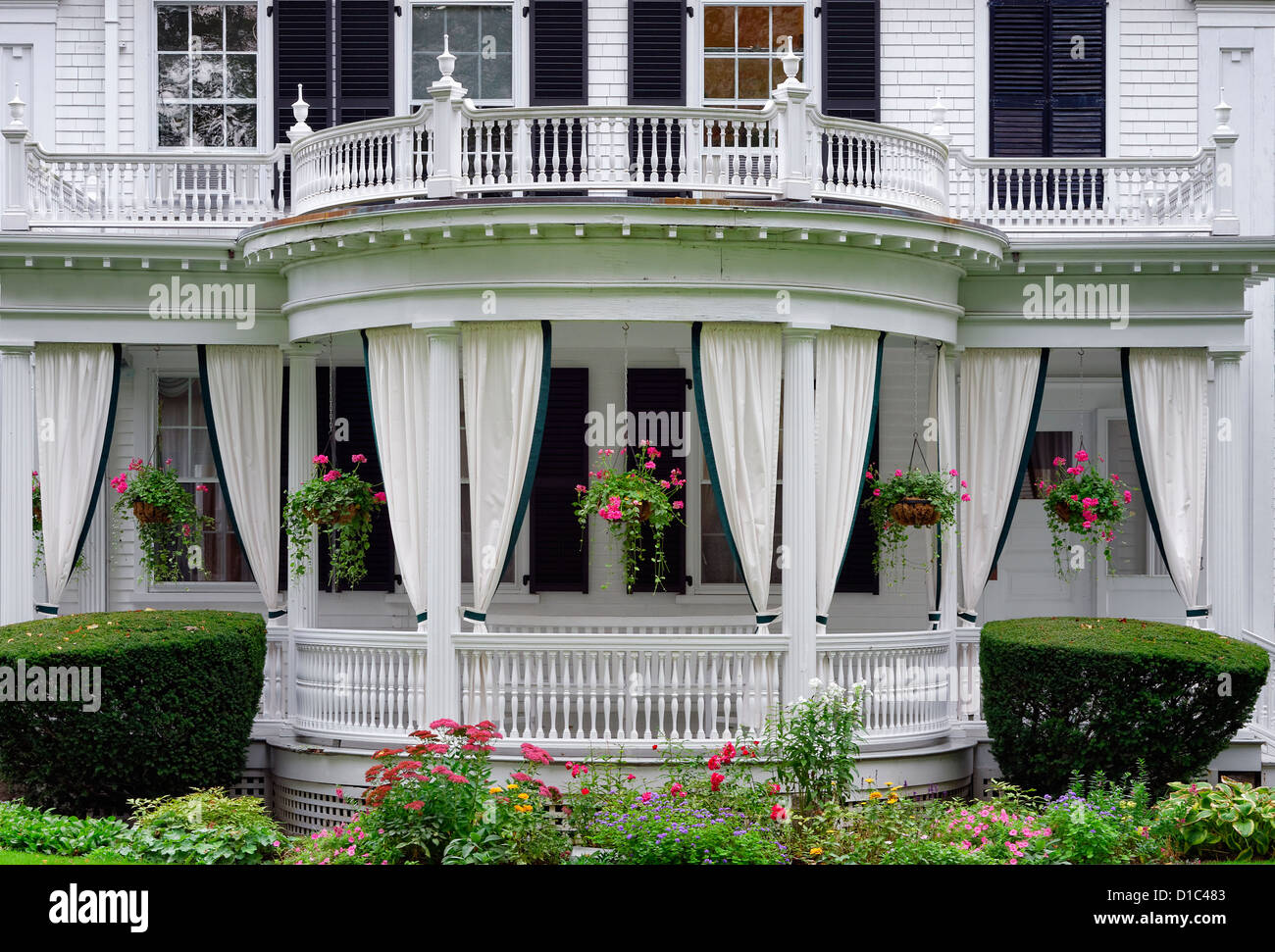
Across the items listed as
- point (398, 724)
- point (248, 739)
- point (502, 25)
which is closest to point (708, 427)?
point (398, 724)

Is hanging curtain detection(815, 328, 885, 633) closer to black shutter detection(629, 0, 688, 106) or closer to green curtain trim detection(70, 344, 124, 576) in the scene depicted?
black shutter detection(629, 0, 688, 106)

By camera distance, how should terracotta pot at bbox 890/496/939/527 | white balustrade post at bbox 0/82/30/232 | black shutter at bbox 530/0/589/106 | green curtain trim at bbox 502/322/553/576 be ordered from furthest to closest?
1. black shutter at bbox 530/0/589/106
2. white balustrade post at bbox 0/82/30/232
3. terracotta pot at bbox 890/496/939/527
4. green curtain trim at bbox 502/322/553/576

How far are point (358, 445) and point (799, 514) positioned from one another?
18.5 feet

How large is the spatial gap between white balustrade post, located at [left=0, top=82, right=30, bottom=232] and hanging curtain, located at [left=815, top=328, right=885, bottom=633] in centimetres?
765

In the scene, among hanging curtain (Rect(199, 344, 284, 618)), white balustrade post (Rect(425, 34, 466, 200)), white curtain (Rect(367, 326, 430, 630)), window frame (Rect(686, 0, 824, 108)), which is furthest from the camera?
window frame (Rect(686, 0, 824, 108))

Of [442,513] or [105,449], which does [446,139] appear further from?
[105,449]

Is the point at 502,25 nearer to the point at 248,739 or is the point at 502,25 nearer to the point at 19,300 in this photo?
the point at 19,300

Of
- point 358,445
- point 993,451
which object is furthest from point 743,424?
point 358,445

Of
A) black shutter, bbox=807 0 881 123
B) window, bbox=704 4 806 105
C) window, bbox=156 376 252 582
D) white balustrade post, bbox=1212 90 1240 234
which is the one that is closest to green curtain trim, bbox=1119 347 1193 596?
white balustrade post, bbox=1212 90 1240 234

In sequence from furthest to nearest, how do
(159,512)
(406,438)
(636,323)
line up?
(159,512)
(636,323)
(406,438)

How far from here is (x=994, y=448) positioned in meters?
13.7

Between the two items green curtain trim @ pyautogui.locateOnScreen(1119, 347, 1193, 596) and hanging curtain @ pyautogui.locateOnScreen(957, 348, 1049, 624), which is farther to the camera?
Result: hanging curtain @ pyautogui.locateOnScreen(957, 348, 1049, 624)

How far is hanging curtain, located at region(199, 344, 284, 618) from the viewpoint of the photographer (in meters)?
13.6

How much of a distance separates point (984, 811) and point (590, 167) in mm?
6152
